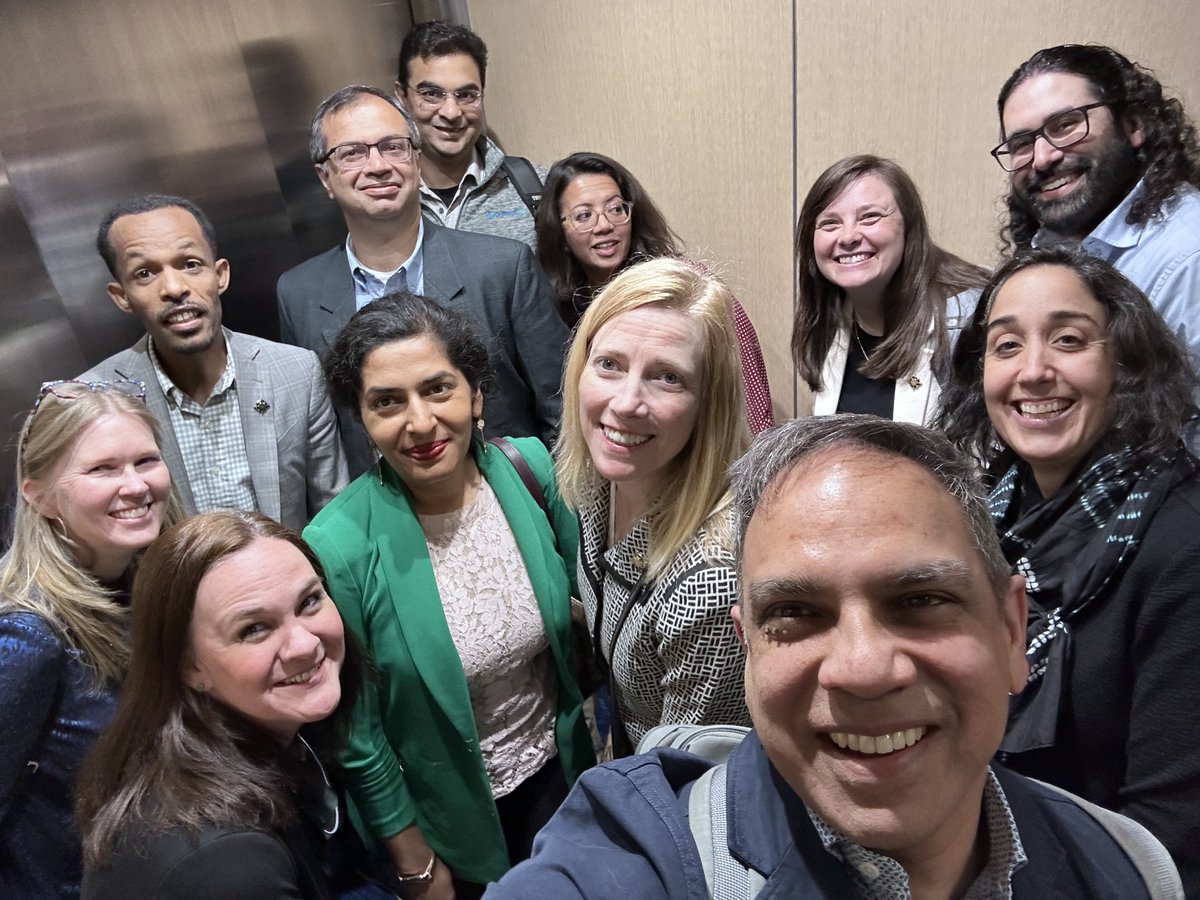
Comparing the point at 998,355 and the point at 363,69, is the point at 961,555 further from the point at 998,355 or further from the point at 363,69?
the point at 363,69

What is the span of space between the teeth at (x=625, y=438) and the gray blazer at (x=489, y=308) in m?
0.96

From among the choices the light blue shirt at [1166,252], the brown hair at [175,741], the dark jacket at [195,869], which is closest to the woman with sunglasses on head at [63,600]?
the brown hair at [175,741]

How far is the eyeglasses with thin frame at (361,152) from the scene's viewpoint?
8.37 feet

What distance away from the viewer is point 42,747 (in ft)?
5.23

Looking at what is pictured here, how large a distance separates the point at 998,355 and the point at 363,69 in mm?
3389

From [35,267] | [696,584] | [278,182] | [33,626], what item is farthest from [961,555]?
[278,182]

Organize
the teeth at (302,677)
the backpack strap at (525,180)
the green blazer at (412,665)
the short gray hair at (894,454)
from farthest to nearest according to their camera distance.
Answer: the backpack strap at (525,180)
the green blazer at (412,665)
the teeth at (302,677)
the short gray hair at (894,454)

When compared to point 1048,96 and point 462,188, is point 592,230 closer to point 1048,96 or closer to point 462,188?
point 462,188

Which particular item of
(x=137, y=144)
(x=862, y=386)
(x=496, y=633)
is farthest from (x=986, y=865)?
(x=137, y=144)

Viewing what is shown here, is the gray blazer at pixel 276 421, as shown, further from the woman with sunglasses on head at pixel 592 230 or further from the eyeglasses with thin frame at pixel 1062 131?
the eyeglasses with thin frame at pixel 1062 131

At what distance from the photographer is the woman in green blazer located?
1.79 meters

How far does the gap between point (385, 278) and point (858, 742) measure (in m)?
2.24

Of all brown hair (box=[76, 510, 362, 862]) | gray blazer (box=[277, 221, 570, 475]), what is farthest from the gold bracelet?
gray blazer (box=[277, 221, 570, 475])

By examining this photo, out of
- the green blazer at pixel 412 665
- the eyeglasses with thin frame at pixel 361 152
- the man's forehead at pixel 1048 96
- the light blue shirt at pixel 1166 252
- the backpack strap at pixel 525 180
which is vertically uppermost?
the eyeglasses with thin frame at pixel 361 152
